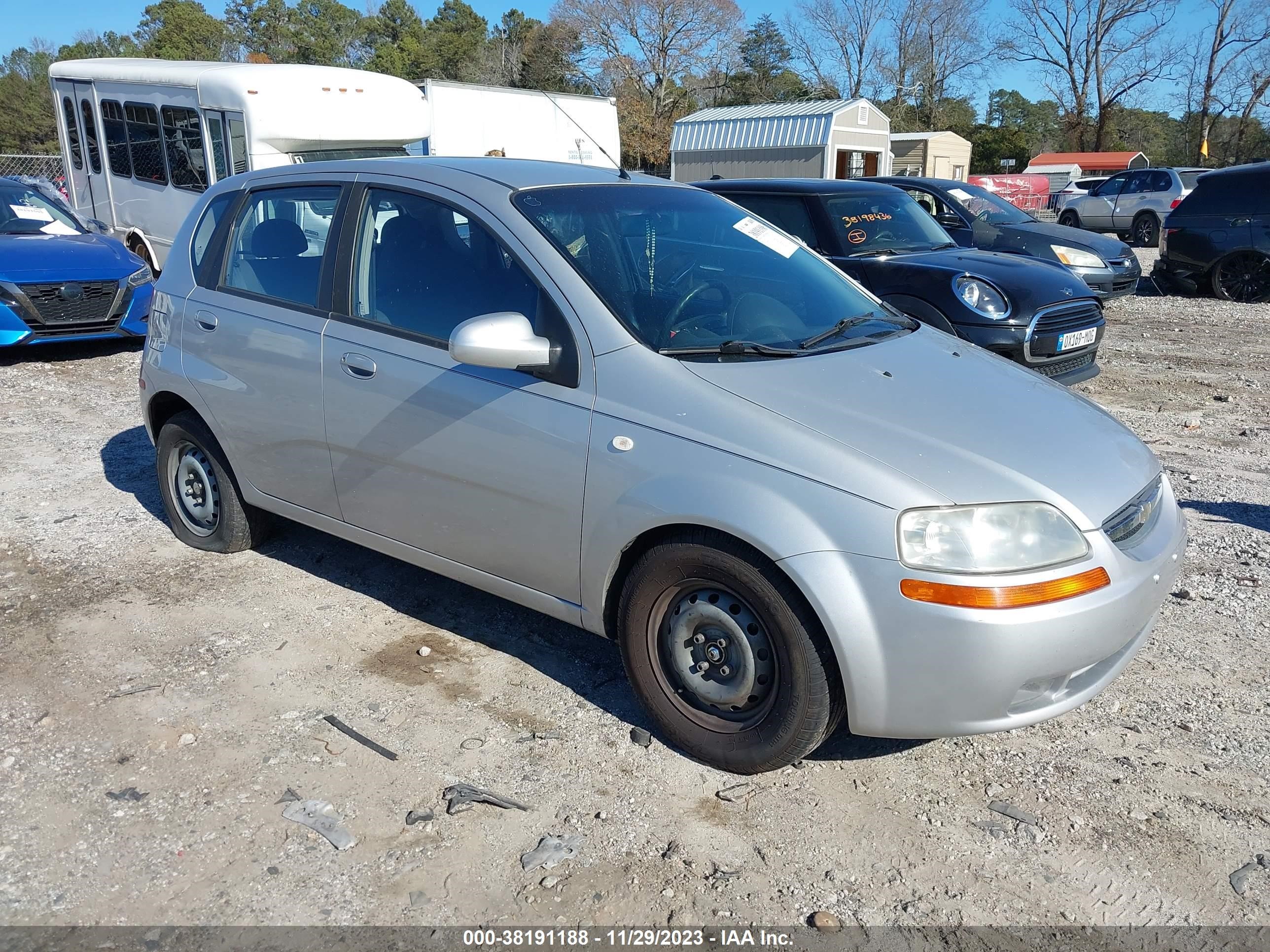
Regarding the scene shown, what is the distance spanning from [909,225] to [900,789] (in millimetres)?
6492

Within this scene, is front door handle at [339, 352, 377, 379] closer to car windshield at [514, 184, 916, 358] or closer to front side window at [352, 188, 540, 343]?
front side window at [352, 188, 540, 343]

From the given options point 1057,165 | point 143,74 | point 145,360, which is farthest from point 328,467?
point 1057,165

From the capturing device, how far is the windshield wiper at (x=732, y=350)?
322 centimetres

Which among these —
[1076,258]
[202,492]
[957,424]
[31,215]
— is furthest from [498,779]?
[1076,258]

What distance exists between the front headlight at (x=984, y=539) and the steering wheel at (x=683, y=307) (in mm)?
1036

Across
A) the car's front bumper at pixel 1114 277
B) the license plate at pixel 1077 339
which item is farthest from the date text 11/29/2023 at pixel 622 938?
the car's front bumper at pixel 1114 277

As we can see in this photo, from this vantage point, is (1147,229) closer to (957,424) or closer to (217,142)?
(217,142)

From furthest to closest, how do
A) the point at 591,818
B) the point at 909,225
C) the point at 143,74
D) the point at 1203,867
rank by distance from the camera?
the point at 143,74 → the point at 909,225 → the point at 591,818 → the point at 1203,867

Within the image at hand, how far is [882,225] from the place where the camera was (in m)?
8.41

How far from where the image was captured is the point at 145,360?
15.6 feet

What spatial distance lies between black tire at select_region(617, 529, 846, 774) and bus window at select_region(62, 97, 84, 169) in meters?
13.7


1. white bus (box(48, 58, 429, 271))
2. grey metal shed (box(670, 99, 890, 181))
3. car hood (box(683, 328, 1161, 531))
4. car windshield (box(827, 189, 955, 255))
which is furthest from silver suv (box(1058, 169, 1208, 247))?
car hood (box(683, 328, 1161, 531))

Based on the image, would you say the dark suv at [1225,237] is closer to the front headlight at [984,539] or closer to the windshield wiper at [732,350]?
the windshield wiper at [732,350]

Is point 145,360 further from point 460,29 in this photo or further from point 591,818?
point 460,29
